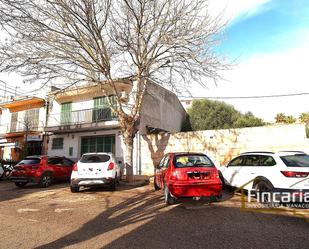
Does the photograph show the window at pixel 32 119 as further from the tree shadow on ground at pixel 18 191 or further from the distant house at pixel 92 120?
the tree shadow on ground at pixel 18 191

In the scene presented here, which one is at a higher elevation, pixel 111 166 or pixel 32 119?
pixel 32 119

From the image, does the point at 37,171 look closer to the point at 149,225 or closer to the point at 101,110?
the point at 101,110

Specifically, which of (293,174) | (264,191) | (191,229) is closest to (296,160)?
(293,174)

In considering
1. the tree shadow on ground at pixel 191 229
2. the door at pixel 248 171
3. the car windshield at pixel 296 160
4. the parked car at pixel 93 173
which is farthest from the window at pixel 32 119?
the car windshield at pixel 296 160

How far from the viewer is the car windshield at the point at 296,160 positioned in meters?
6.56

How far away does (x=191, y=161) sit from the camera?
7617 millimetres

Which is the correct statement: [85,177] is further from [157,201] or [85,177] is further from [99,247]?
[99,247]

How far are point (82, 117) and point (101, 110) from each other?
1837 millimetres

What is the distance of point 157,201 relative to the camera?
8.08 m

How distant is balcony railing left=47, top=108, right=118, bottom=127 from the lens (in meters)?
19.0

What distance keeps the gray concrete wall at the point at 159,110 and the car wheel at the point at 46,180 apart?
22.0 feet

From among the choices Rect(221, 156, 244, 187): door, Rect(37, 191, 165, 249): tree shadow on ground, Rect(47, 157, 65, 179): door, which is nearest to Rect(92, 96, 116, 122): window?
Rect(47, 157, 65, 179): door

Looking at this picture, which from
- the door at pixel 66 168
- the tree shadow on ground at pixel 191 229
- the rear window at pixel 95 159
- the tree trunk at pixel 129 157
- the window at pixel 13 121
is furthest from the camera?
the window at pixel 13 121

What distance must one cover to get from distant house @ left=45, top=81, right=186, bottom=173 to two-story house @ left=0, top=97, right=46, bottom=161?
51.7 inches
